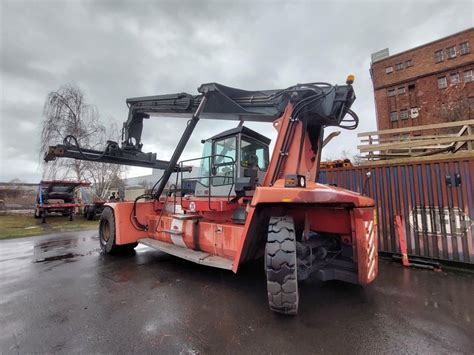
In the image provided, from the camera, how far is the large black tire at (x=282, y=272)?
10.1ft

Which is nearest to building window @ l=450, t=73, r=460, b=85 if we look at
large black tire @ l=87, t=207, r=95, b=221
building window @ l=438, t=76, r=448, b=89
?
building window @ l=438, t=76, r=448, b=89

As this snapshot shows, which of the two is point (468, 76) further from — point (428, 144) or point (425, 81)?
point (428, 144)

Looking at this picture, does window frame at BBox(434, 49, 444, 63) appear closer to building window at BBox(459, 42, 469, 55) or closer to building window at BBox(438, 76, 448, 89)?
building window at BBox(459, 42, 469, 55)

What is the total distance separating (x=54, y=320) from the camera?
3.26m

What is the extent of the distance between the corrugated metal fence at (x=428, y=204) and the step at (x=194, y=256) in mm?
4458

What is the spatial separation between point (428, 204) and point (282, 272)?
4.82m

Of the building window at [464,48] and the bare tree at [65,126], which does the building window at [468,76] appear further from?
the bare tree at [65,126]

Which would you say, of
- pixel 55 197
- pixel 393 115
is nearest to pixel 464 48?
pixel 393 115

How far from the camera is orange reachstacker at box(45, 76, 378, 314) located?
318 centimetres

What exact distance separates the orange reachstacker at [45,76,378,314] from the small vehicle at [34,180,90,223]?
1196cm

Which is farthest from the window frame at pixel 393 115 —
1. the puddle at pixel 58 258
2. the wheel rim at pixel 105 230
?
the puddle at pixel 58 258

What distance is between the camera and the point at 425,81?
2655 cm

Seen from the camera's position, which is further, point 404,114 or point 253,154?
point 404,114

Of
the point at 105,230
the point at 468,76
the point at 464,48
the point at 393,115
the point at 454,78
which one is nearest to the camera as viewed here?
the point at 105,230
